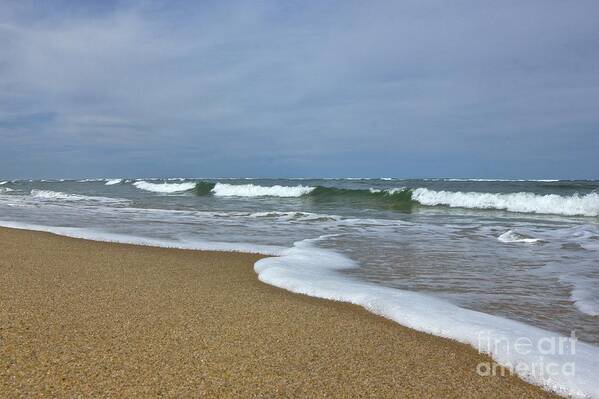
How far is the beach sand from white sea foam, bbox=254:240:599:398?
5.9 inches

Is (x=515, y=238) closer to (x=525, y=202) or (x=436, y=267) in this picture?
(x=436, y=267)

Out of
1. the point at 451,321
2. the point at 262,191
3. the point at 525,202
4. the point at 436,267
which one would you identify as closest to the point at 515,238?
the point at 436,267

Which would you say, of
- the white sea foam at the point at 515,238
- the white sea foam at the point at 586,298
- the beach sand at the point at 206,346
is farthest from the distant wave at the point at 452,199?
the beach sand at the point at 206,346

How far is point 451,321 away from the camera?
4.05m

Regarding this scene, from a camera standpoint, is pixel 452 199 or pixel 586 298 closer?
pixel 586 298

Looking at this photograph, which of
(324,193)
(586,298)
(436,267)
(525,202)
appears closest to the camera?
(586,298)

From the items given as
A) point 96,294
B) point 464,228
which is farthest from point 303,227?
point 96,294

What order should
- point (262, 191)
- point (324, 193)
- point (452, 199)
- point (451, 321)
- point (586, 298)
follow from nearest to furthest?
point (451, 321) < point (586, 298) < point (452, 199) < point (324, 193) < point (262, 191)

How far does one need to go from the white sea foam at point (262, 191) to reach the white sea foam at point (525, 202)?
10027 mm

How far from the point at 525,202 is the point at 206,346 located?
2099 cm

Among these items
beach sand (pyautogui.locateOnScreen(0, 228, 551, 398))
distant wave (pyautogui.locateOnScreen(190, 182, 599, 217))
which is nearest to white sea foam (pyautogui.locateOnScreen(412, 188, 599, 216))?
distant wave (pyautogui.locateOnScreen(190, 182, 599, 217))

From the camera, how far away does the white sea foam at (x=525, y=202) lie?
19.3m

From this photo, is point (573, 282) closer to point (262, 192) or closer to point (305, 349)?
point (305, 349)

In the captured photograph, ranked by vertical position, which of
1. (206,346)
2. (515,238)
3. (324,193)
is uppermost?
(324,193)
